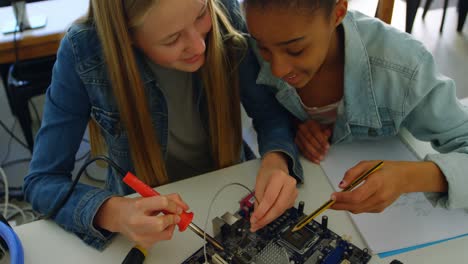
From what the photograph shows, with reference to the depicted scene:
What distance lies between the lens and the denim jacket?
0.79 meters

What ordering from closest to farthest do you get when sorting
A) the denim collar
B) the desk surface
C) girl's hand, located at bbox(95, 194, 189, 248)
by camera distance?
girl's hand, located at bbox(95, 194, 189, 248)
the denim collar
the desk surface

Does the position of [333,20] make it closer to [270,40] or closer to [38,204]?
[270,40]

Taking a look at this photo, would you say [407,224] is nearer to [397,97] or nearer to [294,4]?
[397,97]

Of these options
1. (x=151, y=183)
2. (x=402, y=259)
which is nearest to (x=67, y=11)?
(x=151, y=183)

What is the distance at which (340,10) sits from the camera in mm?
843

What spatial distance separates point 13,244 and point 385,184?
0.68m

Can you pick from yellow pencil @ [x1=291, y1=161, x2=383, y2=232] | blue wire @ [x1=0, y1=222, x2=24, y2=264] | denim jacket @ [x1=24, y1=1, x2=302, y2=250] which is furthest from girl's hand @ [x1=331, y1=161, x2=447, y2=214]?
blue wire @ [x1=0, y1=222, x2=24, y2=264]

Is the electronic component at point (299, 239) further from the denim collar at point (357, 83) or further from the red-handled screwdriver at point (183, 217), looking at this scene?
the denim collar at point (357, 83)

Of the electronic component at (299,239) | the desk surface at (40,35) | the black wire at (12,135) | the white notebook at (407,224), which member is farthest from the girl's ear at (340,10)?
the black wire at (12,135)

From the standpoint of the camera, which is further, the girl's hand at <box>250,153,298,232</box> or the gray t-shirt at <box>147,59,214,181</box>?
the gray t-shirt at <box>147,59,214,181</box>

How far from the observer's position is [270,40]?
78 cm

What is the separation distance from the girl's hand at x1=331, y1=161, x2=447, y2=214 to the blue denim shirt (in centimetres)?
3

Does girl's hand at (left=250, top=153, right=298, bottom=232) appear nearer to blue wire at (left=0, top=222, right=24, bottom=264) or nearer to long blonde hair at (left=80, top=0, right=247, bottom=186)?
long blonde hair at (left=80, top=0, right=247, bottom=186)

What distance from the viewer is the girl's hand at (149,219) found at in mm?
670
